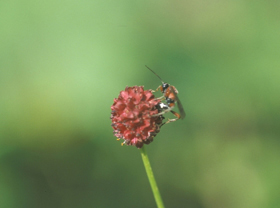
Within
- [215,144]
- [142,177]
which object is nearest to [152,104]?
[142,177]

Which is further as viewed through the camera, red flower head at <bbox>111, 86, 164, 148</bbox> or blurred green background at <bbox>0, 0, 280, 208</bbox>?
blurred green background at <bbox>0, 0, 280, 208</bbox>

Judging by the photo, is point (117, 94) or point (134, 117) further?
point (117, 94)

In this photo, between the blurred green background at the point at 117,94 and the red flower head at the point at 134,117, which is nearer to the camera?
the red flower head at the point at 134,117

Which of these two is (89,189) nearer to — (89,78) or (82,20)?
(89,78)

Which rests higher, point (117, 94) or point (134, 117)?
point (117, 94)
